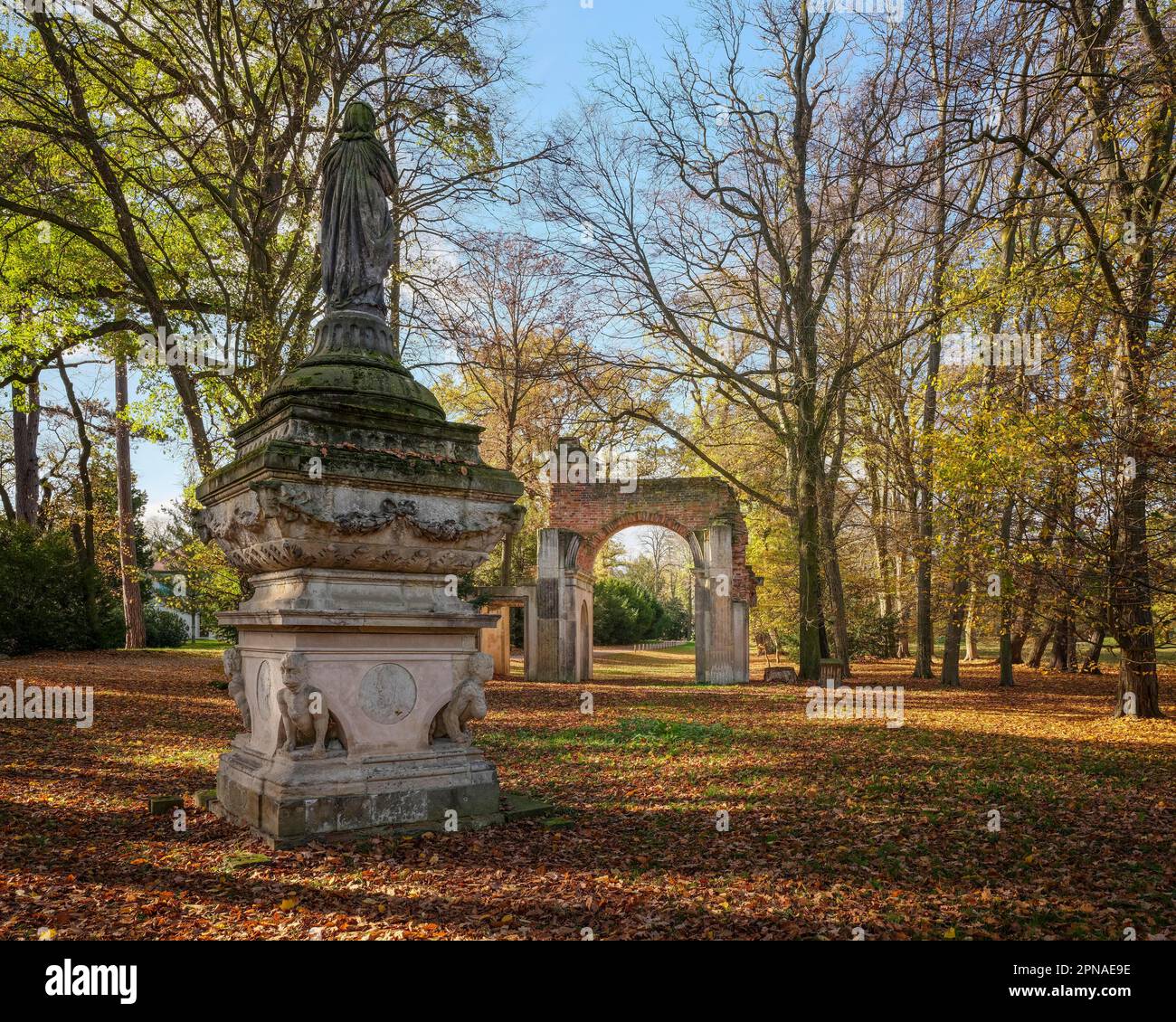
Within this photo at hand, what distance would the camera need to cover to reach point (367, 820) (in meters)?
5.09

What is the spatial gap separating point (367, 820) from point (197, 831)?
1239mm

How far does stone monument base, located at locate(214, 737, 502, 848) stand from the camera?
4.95m

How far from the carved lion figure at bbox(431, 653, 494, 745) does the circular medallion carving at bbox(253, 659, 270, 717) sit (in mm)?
1087

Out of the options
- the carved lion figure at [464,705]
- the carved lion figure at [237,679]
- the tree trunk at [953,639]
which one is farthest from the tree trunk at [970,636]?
the carved lion figure at [237,679]

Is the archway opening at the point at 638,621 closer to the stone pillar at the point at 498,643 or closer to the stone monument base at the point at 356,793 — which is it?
the stone pillar at the point at 498,643

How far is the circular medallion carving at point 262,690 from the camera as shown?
5371 mm

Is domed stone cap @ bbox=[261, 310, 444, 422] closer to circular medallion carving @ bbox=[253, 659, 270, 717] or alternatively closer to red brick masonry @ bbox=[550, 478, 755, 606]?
circular medallion carving @ bbox=[253, 659, 270, 717]

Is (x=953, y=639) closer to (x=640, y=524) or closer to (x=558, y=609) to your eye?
(x=640, y=524)

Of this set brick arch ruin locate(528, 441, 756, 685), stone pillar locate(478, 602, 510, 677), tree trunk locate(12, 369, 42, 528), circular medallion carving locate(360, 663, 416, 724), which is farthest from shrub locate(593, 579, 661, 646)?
circular medallion carving locate(360, 663, 416, 724)

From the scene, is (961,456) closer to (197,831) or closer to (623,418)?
(623,418)

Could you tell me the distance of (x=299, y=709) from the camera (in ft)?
16.2

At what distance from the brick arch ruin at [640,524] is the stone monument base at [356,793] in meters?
14.4

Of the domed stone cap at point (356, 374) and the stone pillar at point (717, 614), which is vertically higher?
the domed stone cap at point (356, 374)
